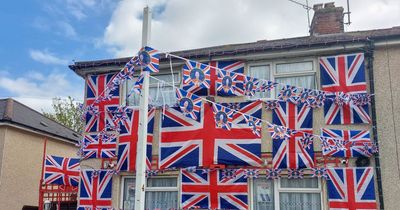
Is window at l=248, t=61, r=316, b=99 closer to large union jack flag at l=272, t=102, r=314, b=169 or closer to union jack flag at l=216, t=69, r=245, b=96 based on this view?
large union jack flag at l=272, t=102, r=314, b=169

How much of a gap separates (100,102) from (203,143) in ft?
10.2

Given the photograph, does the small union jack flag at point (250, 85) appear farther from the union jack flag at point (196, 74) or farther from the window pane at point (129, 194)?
the window pane at point (129, 194)

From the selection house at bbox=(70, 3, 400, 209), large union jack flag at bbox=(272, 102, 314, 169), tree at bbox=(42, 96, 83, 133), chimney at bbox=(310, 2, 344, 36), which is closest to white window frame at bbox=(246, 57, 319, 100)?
house at bbox=(70, 3, 400, 209)

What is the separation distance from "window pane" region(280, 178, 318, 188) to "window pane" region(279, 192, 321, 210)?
6.9 inches

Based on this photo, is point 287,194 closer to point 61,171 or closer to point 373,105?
point 373,105

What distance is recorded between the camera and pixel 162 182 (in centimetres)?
973

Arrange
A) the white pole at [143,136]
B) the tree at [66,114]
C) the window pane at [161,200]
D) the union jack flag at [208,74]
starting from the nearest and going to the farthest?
the white pole at [143,136], the union jack flag at [208,74], the window pane at [161,200], the tree at [66,114]

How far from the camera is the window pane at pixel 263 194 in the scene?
8906mm

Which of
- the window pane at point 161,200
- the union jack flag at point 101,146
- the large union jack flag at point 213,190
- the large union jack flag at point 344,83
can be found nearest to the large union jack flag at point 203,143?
the large union jack flag at point 213,190

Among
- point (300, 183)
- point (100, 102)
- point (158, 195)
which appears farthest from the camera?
point (100, 102)

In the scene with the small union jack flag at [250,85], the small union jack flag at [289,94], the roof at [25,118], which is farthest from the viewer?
the roof at [25,118]

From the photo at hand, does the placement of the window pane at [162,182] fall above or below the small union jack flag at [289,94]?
below

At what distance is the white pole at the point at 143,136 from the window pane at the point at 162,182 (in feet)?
9.97

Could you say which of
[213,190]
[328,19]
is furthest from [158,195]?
[328,19]
